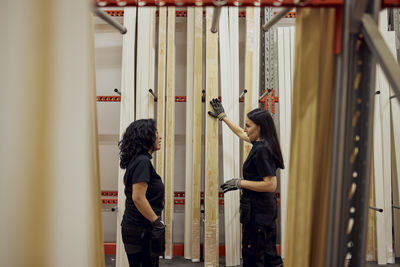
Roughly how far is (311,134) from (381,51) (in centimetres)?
34

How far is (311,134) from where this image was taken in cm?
95

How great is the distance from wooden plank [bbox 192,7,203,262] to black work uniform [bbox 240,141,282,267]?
836mm

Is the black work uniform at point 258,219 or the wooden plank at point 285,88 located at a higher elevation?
the wooden plank at point 285,88

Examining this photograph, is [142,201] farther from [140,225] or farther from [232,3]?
[232,3]

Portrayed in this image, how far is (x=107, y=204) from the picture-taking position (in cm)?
314

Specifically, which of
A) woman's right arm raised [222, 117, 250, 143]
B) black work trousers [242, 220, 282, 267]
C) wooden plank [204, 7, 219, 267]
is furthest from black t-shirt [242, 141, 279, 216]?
wooden plank [204, 7, 219, 267]

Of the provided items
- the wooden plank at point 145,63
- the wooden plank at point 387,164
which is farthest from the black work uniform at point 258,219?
the wooden plank at point 387,164

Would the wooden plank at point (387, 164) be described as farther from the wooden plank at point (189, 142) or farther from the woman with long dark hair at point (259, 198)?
the wooden plank at point (189, 142)

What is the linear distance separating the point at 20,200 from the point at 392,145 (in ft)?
11.4

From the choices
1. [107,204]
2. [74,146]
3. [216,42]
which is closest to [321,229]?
[74,146]

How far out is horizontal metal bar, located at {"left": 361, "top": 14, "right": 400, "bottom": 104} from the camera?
72 cm

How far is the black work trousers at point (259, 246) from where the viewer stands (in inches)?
74.6

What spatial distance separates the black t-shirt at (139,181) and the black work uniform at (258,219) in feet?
2.26

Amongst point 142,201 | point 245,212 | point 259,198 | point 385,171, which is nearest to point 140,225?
point 142,201
